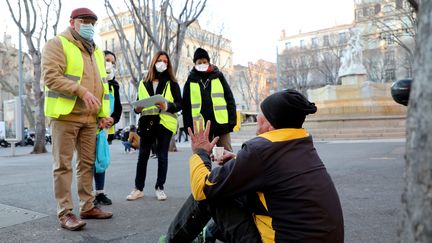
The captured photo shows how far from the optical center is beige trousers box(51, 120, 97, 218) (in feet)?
12.0

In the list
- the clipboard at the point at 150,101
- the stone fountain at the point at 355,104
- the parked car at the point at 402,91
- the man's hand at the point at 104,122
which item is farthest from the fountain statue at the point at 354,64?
the parked car at the point at 402,91

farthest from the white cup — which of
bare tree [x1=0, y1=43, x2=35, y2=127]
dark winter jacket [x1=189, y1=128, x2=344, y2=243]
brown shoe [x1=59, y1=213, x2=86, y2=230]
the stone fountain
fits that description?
bare tree [x1=0, y1=43, x2=35, y2=127]

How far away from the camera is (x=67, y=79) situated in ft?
12.0

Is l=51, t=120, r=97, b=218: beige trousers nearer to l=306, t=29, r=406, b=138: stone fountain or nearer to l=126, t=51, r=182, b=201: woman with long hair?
l=126, t=51, r=182, b=201: woman with long hair

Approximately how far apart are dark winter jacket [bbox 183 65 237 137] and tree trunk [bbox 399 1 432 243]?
3838 millimetres

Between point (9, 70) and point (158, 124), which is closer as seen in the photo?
point (158, 124)

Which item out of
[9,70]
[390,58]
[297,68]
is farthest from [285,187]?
[390,58]

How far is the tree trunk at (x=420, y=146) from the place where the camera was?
2.91 feet

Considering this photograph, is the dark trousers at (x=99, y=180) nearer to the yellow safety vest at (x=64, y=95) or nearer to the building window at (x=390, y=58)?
the yellow safety vest at (x=64, y=95)

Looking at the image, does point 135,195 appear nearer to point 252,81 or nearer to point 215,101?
point 215,101

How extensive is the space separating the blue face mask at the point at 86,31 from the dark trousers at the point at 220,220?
2.21m

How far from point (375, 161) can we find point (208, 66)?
5.17 metres

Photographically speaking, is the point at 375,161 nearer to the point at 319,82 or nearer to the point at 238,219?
the point at 238,219

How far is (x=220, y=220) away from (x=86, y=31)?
2.52 m
